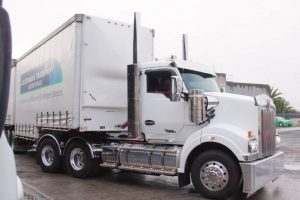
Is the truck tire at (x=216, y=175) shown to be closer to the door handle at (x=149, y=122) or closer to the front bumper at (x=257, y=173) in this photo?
the front bumper at (x=257, y=173)

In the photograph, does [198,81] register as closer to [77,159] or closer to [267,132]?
[267,132]

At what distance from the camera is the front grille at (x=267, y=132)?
7312mm

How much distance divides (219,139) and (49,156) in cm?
535

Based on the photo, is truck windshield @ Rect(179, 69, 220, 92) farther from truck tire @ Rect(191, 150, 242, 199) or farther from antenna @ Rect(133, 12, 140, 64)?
truck tire @ Rect(191, 150, 242, 199)

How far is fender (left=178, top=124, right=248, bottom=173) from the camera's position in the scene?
6801 mm

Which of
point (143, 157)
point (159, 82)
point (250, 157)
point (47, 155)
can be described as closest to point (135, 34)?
point (159, 82)

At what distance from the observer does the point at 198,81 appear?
326 inches

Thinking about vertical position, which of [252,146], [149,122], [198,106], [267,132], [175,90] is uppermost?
[175,90]

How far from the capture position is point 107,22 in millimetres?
9422

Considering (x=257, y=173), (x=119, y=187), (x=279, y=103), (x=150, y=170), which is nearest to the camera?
(x=257, y=173)

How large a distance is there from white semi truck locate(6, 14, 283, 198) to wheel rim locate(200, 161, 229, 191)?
0.06 feet

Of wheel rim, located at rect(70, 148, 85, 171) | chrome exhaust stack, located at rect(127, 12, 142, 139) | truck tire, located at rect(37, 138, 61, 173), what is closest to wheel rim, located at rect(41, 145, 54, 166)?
truck tire, located at rect(37, 138, 61, 173)

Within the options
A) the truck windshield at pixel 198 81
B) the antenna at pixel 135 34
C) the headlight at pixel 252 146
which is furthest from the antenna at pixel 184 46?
the headlight at pixel 252 146

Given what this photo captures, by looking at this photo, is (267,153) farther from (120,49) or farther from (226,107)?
(120,49)
